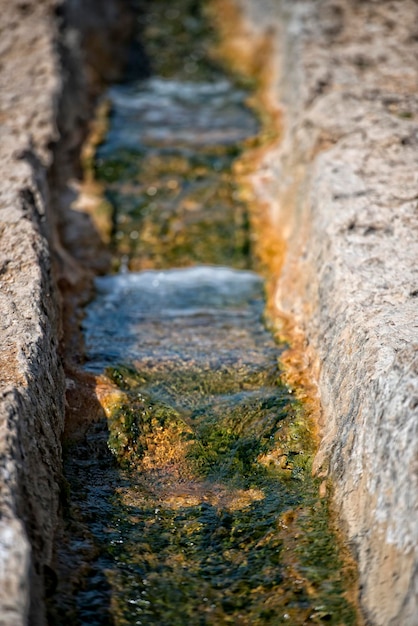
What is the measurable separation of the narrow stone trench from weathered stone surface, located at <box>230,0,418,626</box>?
299 mm

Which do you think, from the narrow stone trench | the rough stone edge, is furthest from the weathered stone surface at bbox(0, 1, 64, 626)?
the narrow stone trench

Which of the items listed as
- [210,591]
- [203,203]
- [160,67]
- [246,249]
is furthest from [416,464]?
[160,67]

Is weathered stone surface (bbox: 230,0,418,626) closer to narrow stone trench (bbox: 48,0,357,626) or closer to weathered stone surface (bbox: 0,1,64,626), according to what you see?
narrow stone trench (bbox: 48,0,357,626)

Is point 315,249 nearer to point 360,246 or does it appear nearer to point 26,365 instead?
point 360,246

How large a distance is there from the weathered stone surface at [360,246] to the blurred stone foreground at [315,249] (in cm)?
1

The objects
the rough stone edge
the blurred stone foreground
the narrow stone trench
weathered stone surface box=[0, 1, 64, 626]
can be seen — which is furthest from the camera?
the narrow stone trench

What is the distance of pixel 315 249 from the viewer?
6.05 metres

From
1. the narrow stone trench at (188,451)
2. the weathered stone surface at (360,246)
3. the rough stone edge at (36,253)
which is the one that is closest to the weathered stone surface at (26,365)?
the rough stone edge at (36,253)

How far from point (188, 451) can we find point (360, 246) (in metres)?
1.86

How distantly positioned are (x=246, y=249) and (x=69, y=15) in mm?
4576

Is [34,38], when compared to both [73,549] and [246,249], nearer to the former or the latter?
[246,249]

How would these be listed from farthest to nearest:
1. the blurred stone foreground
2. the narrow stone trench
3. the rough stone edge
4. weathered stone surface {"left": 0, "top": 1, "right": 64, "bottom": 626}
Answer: the narrow stone trench, the blurred stone foreground, the rough stone edge, weathered stone surface {"left": 0, "top": 1, "right": 64, "bottom": 626}

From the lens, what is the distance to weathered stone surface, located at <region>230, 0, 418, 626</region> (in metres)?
3.65

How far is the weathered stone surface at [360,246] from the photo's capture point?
144 inches
